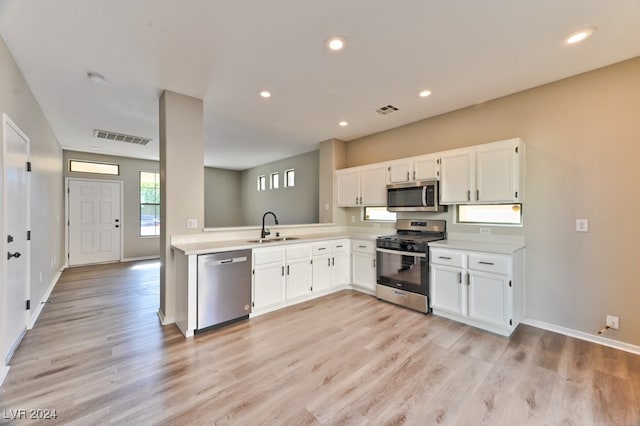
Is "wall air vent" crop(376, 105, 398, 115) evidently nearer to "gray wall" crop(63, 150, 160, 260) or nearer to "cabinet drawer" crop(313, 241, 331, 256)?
"cabinet drawer" crop(313, 241, 331, 256)

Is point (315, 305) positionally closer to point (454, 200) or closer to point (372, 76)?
point (454, 200)

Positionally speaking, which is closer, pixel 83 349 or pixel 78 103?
pixel 83 349

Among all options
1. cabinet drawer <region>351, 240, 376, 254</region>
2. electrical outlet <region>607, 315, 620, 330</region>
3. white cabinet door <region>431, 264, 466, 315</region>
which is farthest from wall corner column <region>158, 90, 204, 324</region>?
electrical outlet <region>607, 315, 620, 330</region>

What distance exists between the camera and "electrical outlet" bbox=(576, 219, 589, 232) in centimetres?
272

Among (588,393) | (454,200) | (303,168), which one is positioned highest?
(303,168)

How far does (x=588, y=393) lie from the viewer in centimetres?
191

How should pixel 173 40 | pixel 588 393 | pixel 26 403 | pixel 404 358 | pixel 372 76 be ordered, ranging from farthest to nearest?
pixel 372 76, pixel 404 358, pixel 173 40, pixel 588 393, pixel 26 403

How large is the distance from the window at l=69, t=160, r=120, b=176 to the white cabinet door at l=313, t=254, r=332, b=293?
5937mm

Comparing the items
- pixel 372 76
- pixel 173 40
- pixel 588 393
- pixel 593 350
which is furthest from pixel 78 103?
pixel 593 350

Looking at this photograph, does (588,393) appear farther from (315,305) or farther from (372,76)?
(372,76)

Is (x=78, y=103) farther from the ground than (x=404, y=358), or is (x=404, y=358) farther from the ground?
(x=78, y=103)

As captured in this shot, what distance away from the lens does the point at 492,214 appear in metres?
3.40

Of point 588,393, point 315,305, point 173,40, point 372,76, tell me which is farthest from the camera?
point 315,305

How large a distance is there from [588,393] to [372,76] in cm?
320
